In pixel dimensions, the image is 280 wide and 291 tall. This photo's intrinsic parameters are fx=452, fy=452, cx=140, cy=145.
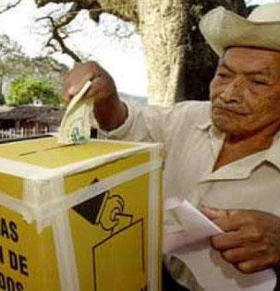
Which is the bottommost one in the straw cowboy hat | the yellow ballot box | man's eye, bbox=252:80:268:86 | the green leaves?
the green leaves

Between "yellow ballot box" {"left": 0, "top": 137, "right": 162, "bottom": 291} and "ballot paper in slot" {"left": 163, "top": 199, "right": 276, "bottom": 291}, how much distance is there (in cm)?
5

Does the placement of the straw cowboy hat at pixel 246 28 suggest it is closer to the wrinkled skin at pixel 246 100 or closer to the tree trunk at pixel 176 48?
the wrinkled skin at pixel 246 100

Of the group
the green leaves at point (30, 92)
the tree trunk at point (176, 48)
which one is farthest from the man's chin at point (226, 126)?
the green leaves at point (30, 92)

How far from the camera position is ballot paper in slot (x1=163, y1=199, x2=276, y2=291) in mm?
718

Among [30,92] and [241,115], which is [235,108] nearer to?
[241,115]

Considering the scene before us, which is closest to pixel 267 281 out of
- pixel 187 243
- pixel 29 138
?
pixel 187 243

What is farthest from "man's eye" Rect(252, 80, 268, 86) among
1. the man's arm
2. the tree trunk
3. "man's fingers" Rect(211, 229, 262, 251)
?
the tree trunk

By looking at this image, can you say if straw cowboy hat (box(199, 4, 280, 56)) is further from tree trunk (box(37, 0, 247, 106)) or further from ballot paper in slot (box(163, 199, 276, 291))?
tree trunk (box(37, 0, 247, 106))

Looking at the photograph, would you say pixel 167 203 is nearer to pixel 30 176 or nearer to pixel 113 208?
pixel 113 208

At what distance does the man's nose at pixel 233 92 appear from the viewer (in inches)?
36.9

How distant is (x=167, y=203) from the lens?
82 cm

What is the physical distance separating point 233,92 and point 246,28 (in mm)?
144

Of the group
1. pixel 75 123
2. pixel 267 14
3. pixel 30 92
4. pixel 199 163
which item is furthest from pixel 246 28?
pixel 30 92

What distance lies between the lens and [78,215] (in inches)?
23.6
